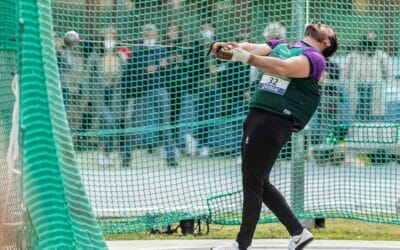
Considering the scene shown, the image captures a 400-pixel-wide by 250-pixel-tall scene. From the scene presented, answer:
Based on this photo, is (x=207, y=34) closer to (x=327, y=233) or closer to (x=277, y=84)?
(x=327, y=233)

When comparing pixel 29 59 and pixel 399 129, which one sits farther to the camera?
pixel 399 129

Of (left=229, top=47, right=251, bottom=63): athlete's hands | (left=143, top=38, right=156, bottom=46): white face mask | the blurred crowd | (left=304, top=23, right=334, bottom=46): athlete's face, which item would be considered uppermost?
(left=304, top=23, right=334, bottom=46): athlete's face

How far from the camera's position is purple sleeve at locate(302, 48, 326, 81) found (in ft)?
25.0

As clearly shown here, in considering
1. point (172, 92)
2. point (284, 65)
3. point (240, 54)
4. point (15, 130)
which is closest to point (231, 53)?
point (240, 54)

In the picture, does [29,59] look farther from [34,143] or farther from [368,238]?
[368,238]

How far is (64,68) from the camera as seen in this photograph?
979 cm

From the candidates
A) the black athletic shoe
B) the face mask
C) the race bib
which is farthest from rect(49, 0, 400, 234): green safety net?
the race bib

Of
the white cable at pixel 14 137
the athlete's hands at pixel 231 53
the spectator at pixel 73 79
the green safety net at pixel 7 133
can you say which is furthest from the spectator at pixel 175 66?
the white cable at pixel 14 137

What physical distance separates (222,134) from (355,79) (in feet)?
4.62

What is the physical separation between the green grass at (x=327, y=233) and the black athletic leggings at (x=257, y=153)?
5.31 feet

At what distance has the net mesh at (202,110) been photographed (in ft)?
32.3

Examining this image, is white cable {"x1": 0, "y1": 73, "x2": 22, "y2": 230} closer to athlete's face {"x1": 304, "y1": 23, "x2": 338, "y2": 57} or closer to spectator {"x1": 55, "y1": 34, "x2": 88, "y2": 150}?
athlete's face {"x1": 304, "y1": 23, "x2": 338, "y2": 57}

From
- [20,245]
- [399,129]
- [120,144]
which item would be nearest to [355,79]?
[399,129]

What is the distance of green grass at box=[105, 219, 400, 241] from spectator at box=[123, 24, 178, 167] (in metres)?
1.05
